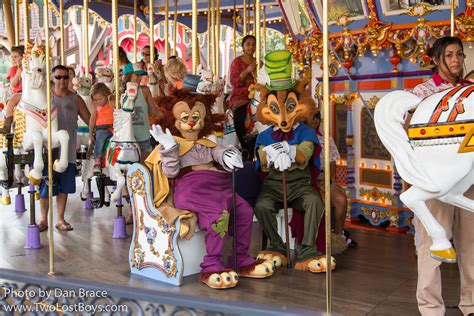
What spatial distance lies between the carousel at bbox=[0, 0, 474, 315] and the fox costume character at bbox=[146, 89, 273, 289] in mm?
10

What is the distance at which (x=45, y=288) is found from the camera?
2.53 metres

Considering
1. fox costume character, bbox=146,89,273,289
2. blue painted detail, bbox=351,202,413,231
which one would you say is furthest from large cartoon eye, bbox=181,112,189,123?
blue painted detail, bbox=351,202,413,231

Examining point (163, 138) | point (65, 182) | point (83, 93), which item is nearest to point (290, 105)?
point (163, 138)

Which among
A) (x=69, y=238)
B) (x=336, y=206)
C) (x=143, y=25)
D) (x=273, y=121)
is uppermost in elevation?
(x=143, y=25)

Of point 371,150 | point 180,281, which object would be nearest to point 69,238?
point 180,281

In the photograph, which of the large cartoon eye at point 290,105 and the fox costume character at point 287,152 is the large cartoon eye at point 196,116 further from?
the large cartoon eye at point 290,105

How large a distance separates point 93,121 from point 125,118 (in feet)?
3.22

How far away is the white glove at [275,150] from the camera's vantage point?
438cm

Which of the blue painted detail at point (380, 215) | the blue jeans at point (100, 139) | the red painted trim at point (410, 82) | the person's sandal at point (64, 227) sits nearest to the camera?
the red painted trim at point (410, 82)

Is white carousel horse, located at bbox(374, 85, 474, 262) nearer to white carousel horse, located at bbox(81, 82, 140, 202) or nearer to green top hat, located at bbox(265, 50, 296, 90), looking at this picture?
green top hat, located at bbox(265, 50, 296, 90)

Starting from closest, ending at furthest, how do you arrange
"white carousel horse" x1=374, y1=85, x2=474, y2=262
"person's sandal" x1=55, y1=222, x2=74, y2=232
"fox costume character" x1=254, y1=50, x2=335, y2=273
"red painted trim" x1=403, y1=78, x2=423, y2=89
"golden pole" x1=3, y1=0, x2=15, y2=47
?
"white carousel horse" x1=374, y1=85, x2=474, y2=262 → "fox costume character" x1=254, y1=50, x2=335, y2=273 → "red painted trim" x1=403, y1=78, x2=423, y2=89 → "person's sandal" x1=55, y1=222, x2=74, y2=232 → "golden pole" x1=3, y1=0, x2=15, y2=47

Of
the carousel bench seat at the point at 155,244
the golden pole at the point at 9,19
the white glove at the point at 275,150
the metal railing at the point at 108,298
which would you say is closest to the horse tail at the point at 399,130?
the metal railing at the point at 108,298

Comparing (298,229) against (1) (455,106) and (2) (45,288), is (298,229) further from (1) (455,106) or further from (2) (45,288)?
(2) (45,288)

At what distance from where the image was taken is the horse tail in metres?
2.97
